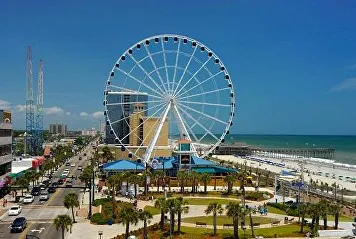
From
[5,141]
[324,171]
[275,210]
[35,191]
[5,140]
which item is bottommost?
[275,210]

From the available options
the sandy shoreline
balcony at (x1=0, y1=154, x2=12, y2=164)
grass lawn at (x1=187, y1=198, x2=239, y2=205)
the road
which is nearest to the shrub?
the road

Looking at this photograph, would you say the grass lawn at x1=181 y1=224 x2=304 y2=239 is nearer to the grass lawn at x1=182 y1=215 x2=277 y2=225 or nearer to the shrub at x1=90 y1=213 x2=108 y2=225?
the grass lawn at x1=182 y1=215 x2=277 y2=225

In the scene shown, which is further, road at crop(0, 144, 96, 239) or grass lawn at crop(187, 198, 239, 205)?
grass lawn at crop(187, 198, 239, 205)

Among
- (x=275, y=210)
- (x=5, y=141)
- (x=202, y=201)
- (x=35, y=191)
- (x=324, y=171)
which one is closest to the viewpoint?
(x=275, y=210)

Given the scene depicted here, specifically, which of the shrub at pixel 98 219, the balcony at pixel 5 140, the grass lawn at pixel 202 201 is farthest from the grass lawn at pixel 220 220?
the balcony at pixel 5 140

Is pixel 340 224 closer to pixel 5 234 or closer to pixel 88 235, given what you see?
pixel 88 235

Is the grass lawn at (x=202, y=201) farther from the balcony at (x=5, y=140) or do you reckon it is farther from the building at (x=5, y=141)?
the balcony at (x=5, y=140)

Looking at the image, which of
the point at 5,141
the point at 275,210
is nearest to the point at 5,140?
the point at 5,141

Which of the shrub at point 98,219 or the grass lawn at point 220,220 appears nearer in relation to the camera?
the shrub at point 98,219

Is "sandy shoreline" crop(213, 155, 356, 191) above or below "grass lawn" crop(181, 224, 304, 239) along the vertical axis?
above

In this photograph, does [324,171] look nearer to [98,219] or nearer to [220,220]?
[220,220]
